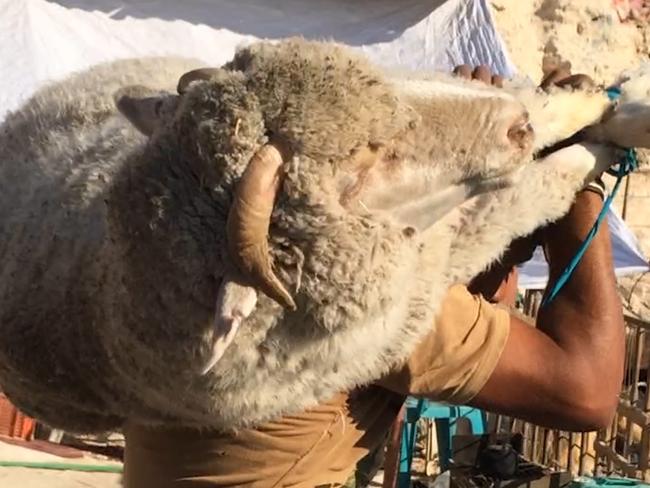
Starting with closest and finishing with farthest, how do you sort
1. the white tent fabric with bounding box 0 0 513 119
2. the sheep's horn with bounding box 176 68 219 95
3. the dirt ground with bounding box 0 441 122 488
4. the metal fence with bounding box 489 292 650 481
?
the sheep's horn with bounding box 176 68 219 95, the white tent fabric with bounding box 0 0 513 119, the dirt ground with bounding box 0 441 122 488, the metal fence with bounding box 489 292 650 481

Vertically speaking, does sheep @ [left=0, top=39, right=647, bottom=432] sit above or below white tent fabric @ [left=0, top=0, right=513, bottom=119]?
below

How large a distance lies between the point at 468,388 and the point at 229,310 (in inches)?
20.3

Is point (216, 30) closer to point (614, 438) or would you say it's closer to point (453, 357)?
point (614, 438)

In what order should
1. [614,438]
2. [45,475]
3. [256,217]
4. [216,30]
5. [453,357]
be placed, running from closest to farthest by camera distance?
[256,217]
[453,357]
[216,30]
[45,475]
[614,438]

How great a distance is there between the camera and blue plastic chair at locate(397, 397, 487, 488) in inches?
190

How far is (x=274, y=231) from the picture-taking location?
166 centimetres

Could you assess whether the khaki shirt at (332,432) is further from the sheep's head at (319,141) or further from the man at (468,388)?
the sheep's head at (319,141)

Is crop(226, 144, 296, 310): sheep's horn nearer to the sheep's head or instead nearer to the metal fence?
the sheep's head

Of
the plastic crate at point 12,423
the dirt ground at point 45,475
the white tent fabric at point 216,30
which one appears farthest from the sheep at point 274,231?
the plastic crate at point 12,423

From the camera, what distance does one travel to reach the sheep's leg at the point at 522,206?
78.6 inches

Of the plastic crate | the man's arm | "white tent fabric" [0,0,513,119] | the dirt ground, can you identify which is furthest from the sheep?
the plastic crate

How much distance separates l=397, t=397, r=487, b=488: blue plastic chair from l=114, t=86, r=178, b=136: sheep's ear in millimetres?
2722

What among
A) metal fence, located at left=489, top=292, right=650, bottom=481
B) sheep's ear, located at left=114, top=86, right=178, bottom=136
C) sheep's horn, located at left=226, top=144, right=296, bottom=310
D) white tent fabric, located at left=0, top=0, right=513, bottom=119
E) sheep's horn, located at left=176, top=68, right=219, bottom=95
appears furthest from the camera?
metal fence, located at left=489, top=292, right=650, bottom=481

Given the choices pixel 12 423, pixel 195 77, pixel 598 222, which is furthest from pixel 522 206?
pixel 12 423
